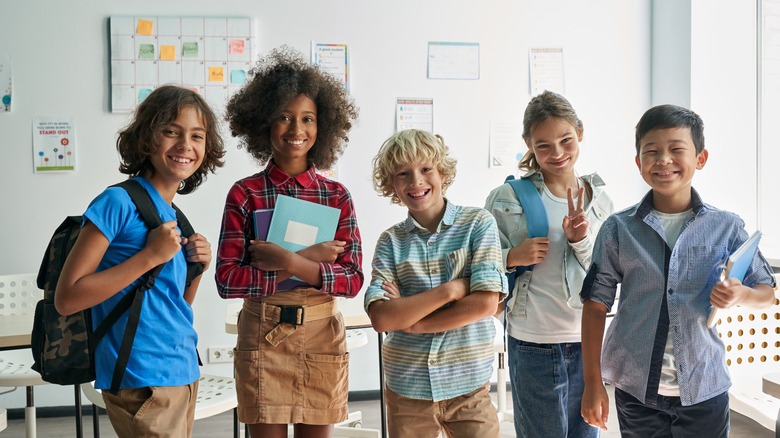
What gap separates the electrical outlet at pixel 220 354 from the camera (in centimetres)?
376

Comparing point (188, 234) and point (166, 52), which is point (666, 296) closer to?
point (188, 234)

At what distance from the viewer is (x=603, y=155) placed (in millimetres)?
4070

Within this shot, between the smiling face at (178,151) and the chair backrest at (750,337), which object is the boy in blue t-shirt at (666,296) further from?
the smiling face at (178,151)

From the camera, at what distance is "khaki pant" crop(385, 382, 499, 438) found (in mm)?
1554

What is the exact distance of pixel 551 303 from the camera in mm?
1734

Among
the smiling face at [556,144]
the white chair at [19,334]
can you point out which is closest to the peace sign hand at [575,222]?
the smiling face at [556,144]

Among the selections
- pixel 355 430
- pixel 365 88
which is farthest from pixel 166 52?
pixel 355 430

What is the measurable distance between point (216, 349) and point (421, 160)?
8.27 ft

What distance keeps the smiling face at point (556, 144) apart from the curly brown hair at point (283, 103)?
558 mm

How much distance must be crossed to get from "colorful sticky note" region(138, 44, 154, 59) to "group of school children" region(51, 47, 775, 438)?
209cm

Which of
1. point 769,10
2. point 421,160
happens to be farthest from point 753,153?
point 421,160

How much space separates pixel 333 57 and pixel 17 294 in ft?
6.57

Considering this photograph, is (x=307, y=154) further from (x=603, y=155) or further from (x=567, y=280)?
(x=603, y=155)

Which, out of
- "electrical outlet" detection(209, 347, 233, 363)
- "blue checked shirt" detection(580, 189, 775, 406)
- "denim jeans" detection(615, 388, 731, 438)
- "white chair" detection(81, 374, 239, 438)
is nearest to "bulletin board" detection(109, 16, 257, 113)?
"electrical outlet" detection(209, 347, 233, 363)
